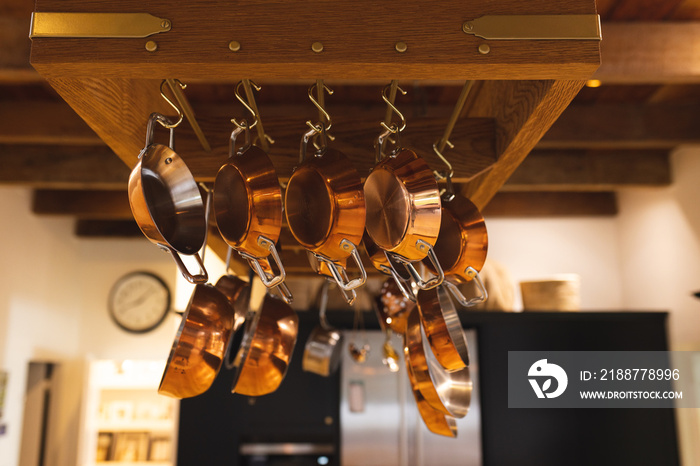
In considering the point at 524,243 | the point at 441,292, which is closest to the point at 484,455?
the point at 524,243

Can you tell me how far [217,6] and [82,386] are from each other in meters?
5.05

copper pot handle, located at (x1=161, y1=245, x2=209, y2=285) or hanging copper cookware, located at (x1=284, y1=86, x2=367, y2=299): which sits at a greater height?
hanging copper cookware, located at (x1=284, y1=86, x2=367, y2=299)

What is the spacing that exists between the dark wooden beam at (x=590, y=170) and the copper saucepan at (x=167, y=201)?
2.97 metres

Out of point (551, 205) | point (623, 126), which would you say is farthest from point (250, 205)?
point (551, 205)

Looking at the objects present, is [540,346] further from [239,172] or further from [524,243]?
[239,172]

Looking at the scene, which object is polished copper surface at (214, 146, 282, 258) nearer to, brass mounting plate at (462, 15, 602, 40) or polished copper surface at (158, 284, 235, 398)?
polished copper surface at (158, 284, 235, 398)

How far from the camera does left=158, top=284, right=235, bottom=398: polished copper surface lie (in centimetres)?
104

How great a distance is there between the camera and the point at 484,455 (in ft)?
12.0

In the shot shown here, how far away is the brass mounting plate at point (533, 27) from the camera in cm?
77

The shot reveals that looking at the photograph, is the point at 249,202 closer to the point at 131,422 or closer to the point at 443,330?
the point at 443,330

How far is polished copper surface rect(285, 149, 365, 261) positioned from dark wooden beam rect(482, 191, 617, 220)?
379cm

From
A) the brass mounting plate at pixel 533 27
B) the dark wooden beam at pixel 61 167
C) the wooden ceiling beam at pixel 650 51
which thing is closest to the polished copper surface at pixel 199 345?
the brass mounting plate at pixel 533 27

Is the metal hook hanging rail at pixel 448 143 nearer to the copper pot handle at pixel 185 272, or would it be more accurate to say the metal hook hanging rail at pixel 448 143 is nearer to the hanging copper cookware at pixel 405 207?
the hanging copper cookware at pixel 405 207

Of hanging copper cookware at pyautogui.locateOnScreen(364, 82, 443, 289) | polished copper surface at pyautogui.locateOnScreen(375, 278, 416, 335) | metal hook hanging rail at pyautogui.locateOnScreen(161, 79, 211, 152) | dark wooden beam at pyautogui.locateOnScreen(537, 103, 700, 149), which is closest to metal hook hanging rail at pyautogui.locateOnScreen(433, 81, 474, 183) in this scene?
hanging copper cookware at pyautogui.locateOnScreen(364, 82, 443, 289)
